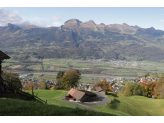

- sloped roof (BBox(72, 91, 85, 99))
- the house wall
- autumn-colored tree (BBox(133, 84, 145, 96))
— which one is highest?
sloped roof (BBox(72, 91, 85, 99))

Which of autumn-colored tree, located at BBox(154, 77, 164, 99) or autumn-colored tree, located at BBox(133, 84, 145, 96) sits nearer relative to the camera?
→ autumn-colored tree, located at BBox(154, 77, 164, 99)

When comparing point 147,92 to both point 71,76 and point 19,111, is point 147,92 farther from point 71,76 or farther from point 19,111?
point 19,111

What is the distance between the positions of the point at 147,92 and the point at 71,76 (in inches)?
1446

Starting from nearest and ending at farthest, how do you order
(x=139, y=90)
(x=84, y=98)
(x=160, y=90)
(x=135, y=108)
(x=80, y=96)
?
1. (x=135, y=108)
2. (x=80, y=96)
3. (x=84, y=98)
4. (x=160, y=90)
5. (x=139, y=90)

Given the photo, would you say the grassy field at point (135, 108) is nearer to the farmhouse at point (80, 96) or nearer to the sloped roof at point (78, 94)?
the farmhouse at point (80, 96)

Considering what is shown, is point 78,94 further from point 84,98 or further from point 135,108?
point 135,108

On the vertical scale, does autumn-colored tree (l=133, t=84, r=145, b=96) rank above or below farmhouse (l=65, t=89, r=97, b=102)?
below

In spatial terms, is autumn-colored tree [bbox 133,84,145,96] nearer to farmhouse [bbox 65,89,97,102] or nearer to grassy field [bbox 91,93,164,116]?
grassy field [bbox 91,93,164,116]

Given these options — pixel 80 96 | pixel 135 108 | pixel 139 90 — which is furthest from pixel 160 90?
pixel 80 96

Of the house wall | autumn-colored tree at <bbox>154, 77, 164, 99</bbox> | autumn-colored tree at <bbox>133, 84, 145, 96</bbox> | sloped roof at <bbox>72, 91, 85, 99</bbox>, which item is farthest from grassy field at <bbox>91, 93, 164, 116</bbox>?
autumn-colored tree at <bbox>133, 84, 145, 96</bbox>

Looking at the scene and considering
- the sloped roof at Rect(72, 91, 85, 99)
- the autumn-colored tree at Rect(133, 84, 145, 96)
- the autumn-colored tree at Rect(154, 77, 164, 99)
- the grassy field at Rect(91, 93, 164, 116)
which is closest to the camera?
the grassy field at Rect(91, 93, 164, 116)
